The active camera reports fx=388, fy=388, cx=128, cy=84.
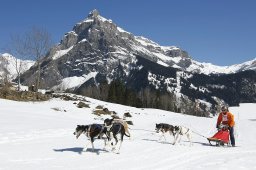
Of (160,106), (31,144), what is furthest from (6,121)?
(160,106)

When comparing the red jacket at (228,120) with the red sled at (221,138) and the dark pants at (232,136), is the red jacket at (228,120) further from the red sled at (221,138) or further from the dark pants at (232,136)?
the red sled at (221,138)

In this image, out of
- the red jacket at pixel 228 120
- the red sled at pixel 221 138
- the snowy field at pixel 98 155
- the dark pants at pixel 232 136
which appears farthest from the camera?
the red jacket at pixel 228 120

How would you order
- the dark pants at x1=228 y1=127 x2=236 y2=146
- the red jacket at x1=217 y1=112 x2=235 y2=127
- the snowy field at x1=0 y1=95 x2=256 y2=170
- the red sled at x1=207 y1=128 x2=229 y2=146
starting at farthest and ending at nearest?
the red jacket at x1=217 y1=112 x2=235 y2=127 < the dark pants at x1=228 y1=127 x2=236 y2=146 < the red sled at x1=207 y1=128 x2=229 y2=146 < the snowy field at x1=0 y1=95 x2=256 y2=170

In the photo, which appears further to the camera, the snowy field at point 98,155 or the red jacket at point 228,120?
the red jacket at point 228,120

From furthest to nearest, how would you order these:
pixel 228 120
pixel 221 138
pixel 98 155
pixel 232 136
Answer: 1. pixel 228 120
2. pixel 232 136
3. pixel 221 138
4. pixel 98 155

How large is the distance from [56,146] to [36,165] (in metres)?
4.78

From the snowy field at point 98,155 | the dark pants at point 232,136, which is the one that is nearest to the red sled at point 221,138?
the dark pants at point 232,136

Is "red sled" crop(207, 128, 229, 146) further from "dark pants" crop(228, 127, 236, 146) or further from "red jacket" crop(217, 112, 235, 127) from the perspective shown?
"red jacket" crop(217, 112, 235, 127)

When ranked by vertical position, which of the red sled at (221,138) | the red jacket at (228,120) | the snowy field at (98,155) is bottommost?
the snowy field at (98,155)

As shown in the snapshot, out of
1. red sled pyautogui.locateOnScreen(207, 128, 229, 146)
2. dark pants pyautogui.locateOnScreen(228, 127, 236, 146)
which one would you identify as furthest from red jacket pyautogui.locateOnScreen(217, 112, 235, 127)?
red sled pyautogui.locateOnScreen(207, 128, 229, 146)

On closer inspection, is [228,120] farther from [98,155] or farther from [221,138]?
[98,155]

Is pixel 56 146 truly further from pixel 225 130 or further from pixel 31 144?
pixel 225 130

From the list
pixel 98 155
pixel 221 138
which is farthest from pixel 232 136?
pixel 98 155

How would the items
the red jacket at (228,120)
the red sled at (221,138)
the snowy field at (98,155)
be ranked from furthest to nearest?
the red jacket at (228,120) → the red sled at (221,138) → the snowy field at (98,155)
